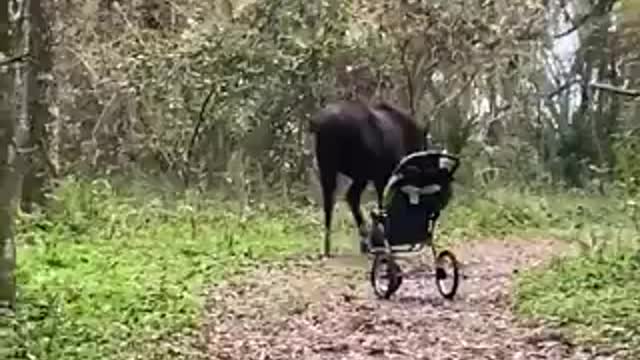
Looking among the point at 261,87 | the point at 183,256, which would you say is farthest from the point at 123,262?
the point at 261,87

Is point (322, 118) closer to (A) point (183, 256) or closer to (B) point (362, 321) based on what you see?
(A) point (183, 256)

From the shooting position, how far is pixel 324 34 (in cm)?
2028

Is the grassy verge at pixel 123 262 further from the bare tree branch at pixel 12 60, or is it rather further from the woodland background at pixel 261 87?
the bare tree branch at pixel 12 60

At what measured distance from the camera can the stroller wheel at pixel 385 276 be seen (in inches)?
470

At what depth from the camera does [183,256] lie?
14422mm

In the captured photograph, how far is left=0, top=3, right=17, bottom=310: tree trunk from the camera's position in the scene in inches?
371

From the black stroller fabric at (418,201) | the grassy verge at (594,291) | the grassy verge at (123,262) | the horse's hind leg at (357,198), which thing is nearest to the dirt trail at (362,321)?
the grassy verge at (594,291)

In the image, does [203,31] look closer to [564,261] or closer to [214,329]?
[564,261]

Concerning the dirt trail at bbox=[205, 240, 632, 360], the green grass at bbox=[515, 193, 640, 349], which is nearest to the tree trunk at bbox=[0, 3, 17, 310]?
the dirt trail at bbox=[205, 240, 632, 360]

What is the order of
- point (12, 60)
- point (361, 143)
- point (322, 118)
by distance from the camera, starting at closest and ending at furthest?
point (12, 60)
point (361, 143)
point (322, 118)

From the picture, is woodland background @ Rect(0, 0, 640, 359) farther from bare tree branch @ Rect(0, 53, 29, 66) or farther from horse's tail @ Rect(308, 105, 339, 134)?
bare tree branch @ Rect(0, 53, 29, 66)

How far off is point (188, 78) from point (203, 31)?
2.30 feet

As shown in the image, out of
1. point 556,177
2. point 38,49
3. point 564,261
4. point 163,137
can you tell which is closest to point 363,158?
point 564,261

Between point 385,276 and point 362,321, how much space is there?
1659mm
